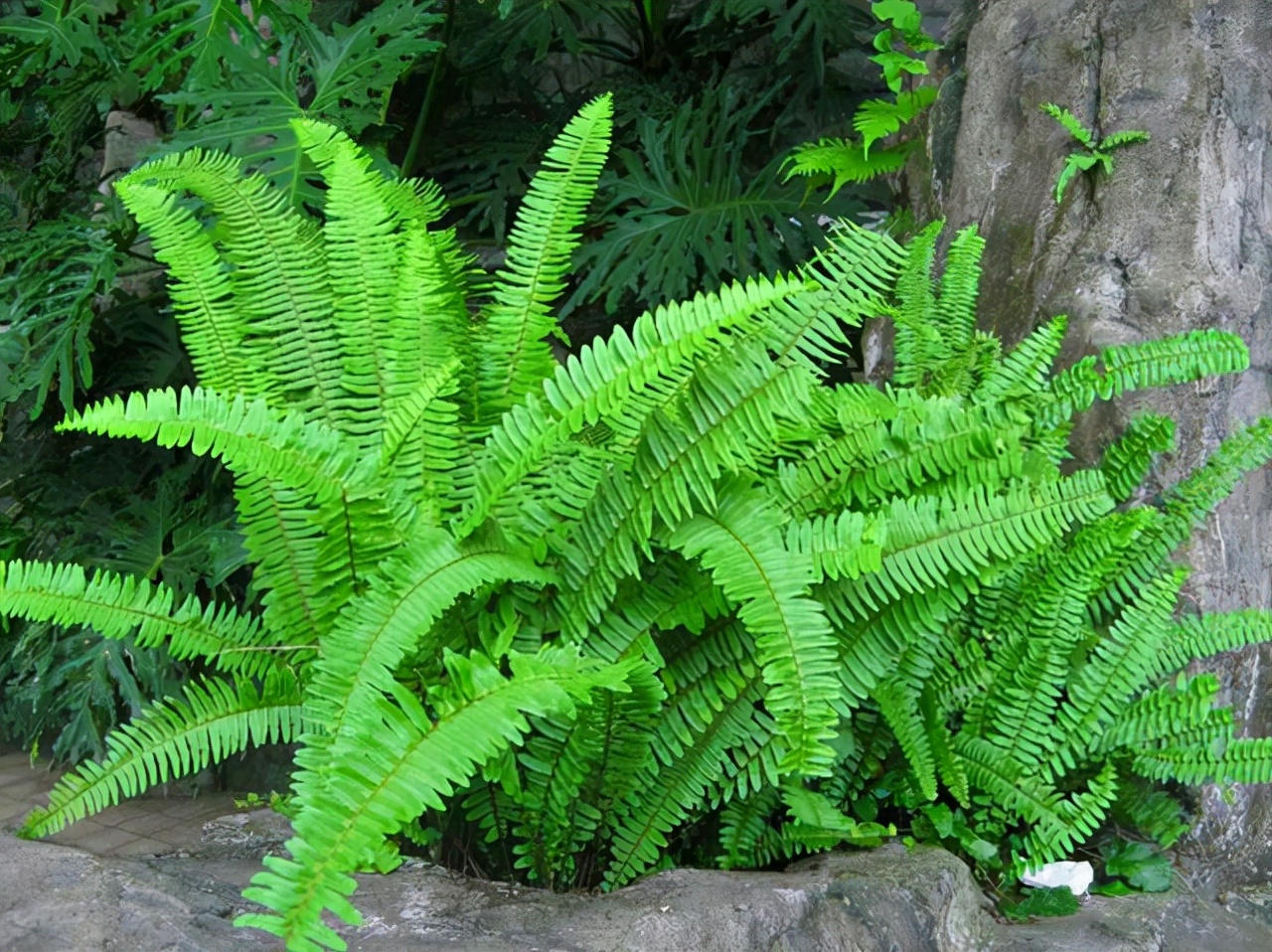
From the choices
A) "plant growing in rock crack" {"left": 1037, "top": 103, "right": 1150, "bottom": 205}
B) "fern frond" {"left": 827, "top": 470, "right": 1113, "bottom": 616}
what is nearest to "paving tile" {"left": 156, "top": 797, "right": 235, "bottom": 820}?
"fern frond" {"left": 827, "top": 470, "right": 1113, "bottom": 616}

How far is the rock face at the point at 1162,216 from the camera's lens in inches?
103

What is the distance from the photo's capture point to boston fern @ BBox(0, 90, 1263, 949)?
67.3 inches

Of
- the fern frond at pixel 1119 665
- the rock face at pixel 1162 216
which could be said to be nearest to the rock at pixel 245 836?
the fern frond at pixel 1119 665

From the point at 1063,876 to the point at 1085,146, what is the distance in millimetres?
1798

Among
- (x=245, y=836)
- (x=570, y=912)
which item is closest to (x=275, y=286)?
(x=245, y=836)

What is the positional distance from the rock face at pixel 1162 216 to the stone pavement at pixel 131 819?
6.97ft

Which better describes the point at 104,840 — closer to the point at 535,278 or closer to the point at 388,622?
the point at 388,622

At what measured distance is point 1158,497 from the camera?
8.53 ft

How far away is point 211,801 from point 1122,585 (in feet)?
7.06

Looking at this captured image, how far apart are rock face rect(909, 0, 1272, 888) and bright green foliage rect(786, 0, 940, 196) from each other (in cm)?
20

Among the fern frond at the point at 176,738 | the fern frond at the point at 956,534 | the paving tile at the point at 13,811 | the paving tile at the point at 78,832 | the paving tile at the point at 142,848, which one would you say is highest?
the fern frond at the point at 956,534

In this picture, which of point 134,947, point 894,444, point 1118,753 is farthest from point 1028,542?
point 134,947

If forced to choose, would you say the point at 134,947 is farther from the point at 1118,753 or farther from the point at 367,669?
the point at 1118,753

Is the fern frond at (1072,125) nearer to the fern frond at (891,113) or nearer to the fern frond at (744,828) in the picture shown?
the fern frond at (891,113)
